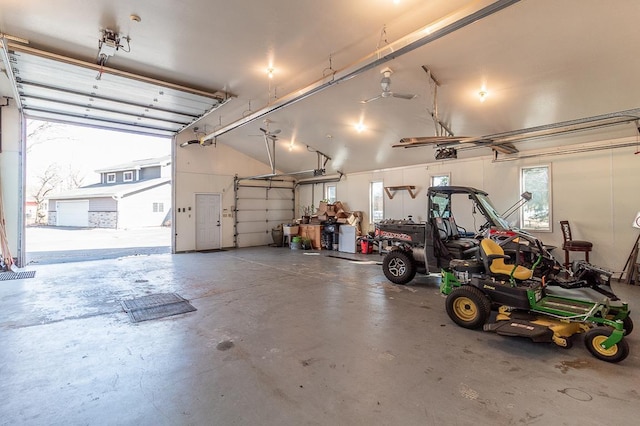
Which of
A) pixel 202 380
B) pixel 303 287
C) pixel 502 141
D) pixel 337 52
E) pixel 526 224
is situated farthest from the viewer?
pixel 526 224

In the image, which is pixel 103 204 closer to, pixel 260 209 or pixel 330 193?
pixel 260 209

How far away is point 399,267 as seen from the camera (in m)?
5.64

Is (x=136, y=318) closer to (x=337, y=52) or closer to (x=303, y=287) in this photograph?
(x=303, y=287)

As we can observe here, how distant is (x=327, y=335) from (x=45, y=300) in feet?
15.0

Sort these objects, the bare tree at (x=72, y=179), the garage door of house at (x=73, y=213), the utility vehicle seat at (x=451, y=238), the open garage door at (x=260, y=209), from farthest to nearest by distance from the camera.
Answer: the bare tree at (x=72, y=179)
the garage door of house at (x=73, y=213)
the open garage door at (x=260, y=209)
the utility vehicle seat at (x=451, y=238)

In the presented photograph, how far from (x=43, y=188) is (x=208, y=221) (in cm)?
2193

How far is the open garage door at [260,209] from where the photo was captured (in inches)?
448

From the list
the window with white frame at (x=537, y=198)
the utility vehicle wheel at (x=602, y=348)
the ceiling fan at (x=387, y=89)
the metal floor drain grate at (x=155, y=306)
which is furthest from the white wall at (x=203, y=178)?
the utility vehicle wheel at (x=602, y=348)

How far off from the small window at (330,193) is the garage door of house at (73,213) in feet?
56.7

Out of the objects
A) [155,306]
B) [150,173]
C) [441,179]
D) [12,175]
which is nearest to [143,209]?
[150,173]

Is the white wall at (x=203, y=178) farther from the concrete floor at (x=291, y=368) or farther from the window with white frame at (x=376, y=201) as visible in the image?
the concrete floor at (x=291, y=368)

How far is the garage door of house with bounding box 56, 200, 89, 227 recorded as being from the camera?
19.5 m

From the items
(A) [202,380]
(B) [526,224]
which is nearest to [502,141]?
(B) [526,224]

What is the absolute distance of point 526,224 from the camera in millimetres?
6980
